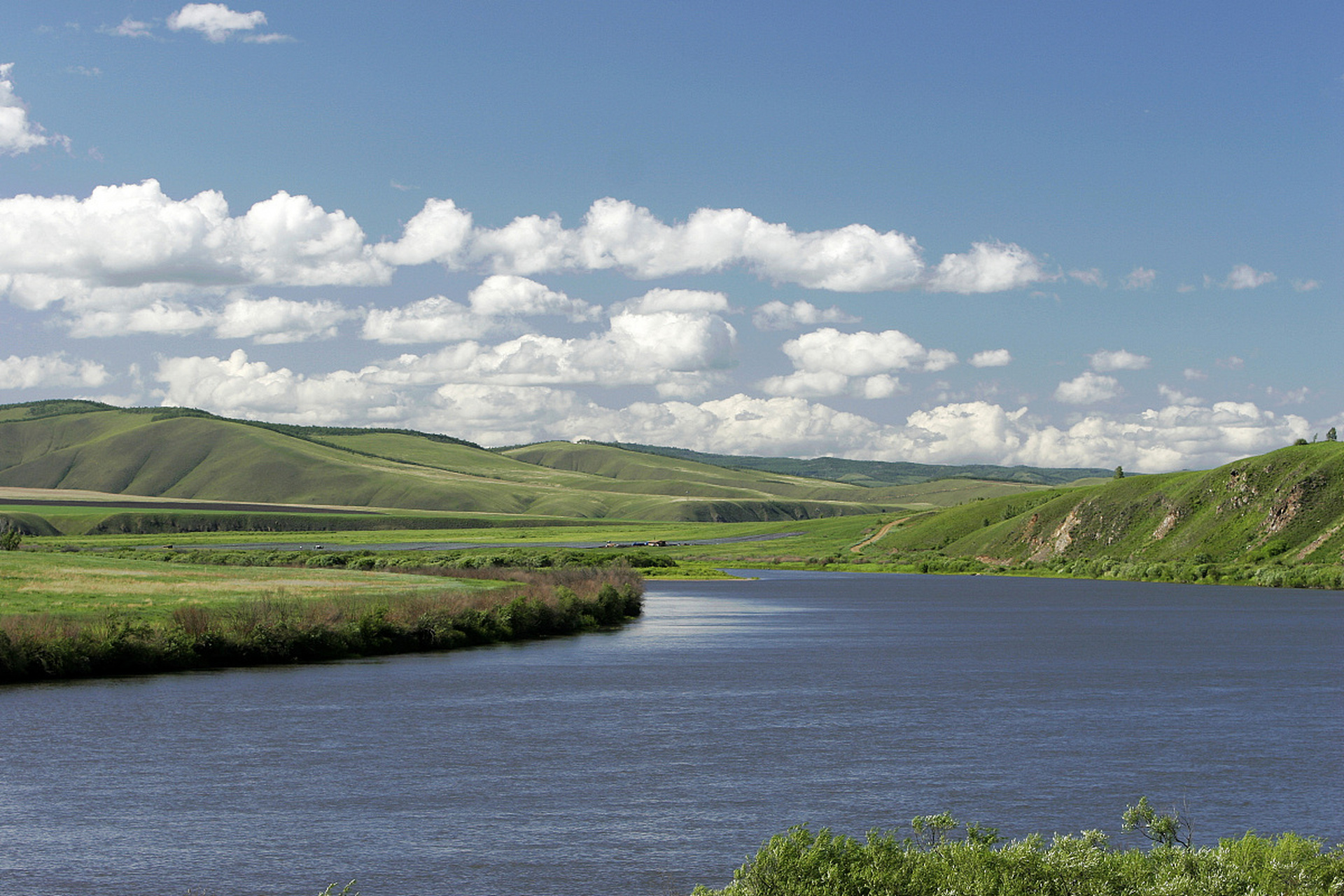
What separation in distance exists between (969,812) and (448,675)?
32983 millimetres

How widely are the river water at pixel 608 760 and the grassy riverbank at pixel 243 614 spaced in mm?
3083

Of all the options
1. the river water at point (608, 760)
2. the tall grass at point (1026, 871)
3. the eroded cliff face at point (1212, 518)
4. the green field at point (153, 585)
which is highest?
the eroded cliff face at point (1212, 518)

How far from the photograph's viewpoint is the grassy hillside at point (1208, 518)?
144625 mm

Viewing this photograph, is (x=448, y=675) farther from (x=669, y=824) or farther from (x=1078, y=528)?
(x=1078, y=528)

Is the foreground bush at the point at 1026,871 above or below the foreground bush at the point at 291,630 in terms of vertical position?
above

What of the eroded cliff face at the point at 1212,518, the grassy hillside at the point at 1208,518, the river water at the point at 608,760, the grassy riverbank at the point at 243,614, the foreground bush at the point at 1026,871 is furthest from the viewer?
the eroded cliff face at the point at 1212,518

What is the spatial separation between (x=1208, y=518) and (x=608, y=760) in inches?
5716

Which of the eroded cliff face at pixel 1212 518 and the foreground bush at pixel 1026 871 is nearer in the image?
A: the foreground bush at pixel 1026 871

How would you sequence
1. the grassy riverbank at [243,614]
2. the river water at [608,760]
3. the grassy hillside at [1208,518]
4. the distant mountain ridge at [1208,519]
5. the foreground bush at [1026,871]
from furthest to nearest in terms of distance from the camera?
the grassy hillside at [1208,518]
the distant mountain ridge at [1208,519]
the grassy riverbank at [243,614]
the river water at [608,760]
the foreground bush at [1026,871]

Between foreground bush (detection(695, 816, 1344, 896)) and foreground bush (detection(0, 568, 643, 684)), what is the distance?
43.7m

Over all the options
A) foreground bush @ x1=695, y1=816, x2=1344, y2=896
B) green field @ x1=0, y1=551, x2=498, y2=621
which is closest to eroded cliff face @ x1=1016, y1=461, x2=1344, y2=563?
green field @ x1=0, y1=551, x2=498, y2=621

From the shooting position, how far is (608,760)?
117 ft

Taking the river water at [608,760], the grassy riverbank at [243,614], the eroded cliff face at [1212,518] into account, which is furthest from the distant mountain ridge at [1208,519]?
the grassy riverbank at [243,614]

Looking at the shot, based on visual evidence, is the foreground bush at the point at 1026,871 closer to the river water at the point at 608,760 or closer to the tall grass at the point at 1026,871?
the tall grass at the point at 1026,871
